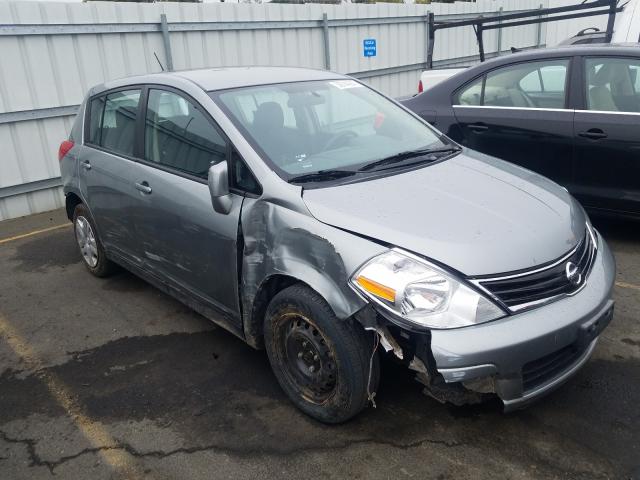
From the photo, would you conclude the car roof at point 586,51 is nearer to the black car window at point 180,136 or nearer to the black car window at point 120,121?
the black car window at point 180,136

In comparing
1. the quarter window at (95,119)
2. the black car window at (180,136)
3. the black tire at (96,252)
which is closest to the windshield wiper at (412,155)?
the black car window at (180,136)

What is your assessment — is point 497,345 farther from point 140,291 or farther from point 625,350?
point 140,291

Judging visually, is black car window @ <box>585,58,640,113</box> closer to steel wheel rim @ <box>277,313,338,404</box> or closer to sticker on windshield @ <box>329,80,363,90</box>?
sticker on windshield @ <box>329,80,363,90</box>

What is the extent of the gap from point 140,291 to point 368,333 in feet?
8.90

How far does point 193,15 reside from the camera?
26.4 ft

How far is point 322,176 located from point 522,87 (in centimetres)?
296

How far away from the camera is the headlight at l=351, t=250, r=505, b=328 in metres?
2.34

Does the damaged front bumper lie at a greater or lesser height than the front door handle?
lesser

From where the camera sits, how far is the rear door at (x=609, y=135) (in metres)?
4.54

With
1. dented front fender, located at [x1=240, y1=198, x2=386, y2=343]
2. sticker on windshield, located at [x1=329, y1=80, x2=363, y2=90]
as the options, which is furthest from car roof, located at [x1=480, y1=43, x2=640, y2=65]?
dented front fender, located at [x1=240, y1=198, x2=386, y2=343]

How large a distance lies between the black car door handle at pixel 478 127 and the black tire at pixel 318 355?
3.20 m

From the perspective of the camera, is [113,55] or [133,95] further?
[113,55]

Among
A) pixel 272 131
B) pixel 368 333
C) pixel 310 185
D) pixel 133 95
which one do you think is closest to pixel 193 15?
pixel 133 95

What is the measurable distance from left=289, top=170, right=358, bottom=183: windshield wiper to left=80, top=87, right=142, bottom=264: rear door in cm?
142
